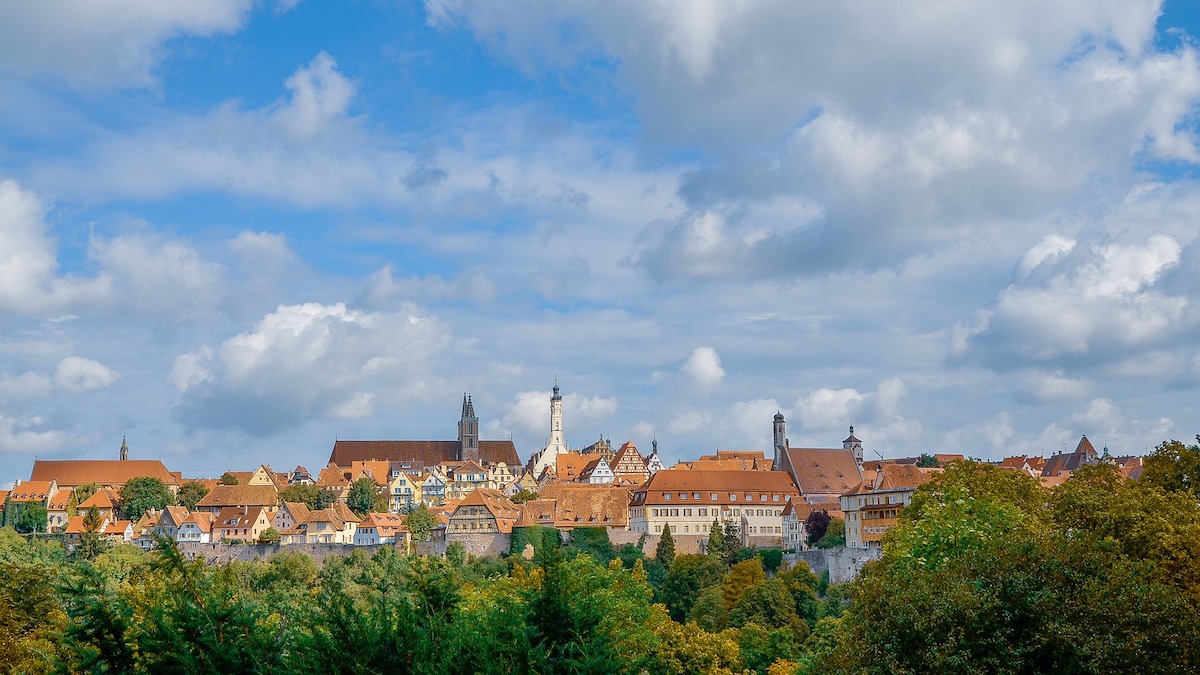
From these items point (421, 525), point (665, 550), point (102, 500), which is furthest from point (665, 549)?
point (102, 500)

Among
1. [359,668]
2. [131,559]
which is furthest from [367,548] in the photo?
[359,668]

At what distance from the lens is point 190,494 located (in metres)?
144

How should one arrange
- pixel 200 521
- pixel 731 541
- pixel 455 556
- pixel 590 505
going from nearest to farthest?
pixel 455 556, pixel 731 541, pixel 590 505, pixel 200 521

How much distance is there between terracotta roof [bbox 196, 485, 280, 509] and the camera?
133375 mm

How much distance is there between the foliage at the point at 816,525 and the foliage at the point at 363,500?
165ft

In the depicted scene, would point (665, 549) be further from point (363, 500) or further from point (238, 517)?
point (238, 517)

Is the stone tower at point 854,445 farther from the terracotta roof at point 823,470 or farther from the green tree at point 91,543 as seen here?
the green tree at point 91,543

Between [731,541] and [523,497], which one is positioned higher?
[523,497]

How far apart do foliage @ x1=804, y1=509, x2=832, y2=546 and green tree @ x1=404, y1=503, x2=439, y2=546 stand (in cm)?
3327

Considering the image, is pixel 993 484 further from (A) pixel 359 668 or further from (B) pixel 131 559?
(B) pixel 131 559

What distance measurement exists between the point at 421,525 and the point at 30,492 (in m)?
62.1

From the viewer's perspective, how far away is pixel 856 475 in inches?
5290

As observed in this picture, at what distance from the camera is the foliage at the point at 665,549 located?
103688mm

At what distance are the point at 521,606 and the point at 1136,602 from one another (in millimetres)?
13368
